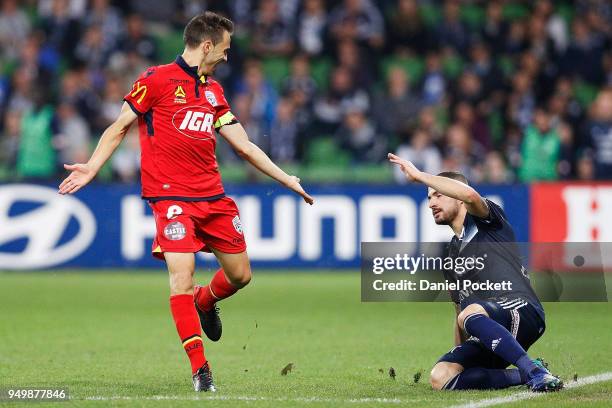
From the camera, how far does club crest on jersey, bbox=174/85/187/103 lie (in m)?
7.32

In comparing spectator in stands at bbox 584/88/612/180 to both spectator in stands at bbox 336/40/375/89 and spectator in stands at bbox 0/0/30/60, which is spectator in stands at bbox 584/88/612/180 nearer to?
spectator in stands at bbox 336/40/375/89

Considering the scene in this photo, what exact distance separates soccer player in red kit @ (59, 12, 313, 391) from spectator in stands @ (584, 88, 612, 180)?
9606 mm

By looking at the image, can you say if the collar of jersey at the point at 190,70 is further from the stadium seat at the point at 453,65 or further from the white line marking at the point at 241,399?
the stadium seat at the point at 453,65

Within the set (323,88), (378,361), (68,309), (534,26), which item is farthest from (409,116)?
(378,361)

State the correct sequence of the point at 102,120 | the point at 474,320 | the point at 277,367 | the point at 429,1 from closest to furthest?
the point at 474,320 → the point at 277,367 → the point at 102,120 → the point at 429,1

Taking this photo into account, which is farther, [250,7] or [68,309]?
[250,7]

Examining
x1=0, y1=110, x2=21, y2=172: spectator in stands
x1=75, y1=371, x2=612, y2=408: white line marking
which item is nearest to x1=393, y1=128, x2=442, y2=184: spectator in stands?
x1=0, y1=110, x2=21, y2=172: spectator in stands

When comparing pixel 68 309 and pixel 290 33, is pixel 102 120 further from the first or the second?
pixel 68 309

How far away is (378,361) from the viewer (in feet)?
28.6

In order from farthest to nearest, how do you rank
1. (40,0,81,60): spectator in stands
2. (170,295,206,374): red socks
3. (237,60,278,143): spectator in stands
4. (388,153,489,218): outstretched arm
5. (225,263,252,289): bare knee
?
1. (40,0,81,60): spectator in stands
2. (237,60,278,143): spectator in stands
3. (225,263,252,289): bare knee
4. (170,295,206,374): red socks
5. (388,153,489,218): outstretched arm

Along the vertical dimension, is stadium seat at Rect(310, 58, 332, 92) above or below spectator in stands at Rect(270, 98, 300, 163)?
above

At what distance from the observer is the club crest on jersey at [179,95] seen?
24.0ft

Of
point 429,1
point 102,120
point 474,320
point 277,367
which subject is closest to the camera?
point 474,320

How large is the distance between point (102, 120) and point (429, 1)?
6.45 metres
